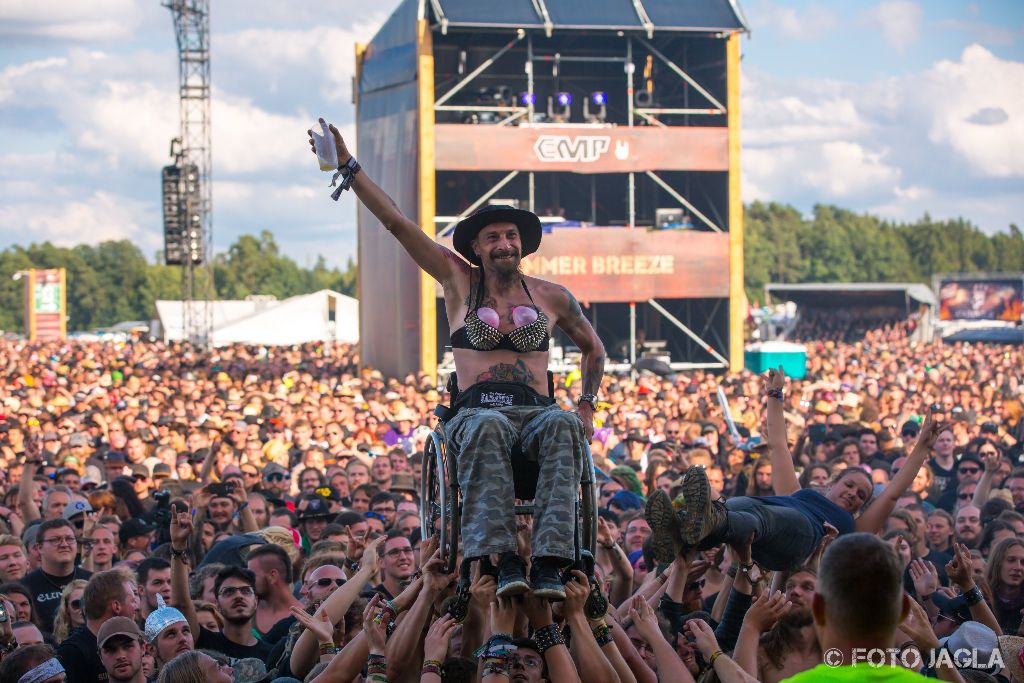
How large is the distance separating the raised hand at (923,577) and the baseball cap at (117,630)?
11.5 ft

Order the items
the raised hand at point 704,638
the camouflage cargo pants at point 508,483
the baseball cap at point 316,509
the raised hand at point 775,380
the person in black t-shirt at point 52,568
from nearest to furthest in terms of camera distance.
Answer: the raised hand at point 704,638 < the camouflage cargo pants at point 508,483 < the raised hand at point 775,380 < the person in black t-shirt at point 52,568 < the baseball cap at point 316,509

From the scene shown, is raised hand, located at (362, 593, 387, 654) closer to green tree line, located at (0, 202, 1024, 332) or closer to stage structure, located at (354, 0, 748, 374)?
stage structure, located at (354, 0, 748, 374)

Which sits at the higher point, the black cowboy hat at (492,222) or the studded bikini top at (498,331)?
the black cowboy hat at (492,222)

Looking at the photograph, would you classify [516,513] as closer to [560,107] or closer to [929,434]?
[929,434]

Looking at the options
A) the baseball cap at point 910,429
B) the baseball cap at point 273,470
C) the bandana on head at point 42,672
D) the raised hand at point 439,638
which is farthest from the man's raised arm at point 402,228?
the baseball cap at point 910,429

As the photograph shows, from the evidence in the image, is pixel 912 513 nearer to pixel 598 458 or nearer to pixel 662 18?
pixel 598 458

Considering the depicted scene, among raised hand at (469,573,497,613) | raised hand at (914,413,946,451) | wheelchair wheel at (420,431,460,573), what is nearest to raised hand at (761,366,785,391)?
raised hand at (914,413,946,451)

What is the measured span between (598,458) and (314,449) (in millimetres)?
2947

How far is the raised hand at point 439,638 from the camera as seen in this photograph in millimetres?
5102

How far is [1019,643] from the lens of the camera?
5.45 m

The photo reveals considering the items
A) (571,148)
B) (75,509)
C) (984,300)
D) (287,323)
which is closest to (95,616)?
(75,509)

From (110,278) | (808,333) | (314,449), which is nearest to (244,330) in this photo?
(808,333)

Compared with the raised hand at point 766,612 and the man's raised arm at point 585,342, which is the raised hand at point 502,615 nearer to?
the raised hand at point 766,612

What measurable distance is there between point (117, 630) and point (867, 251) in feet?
332
